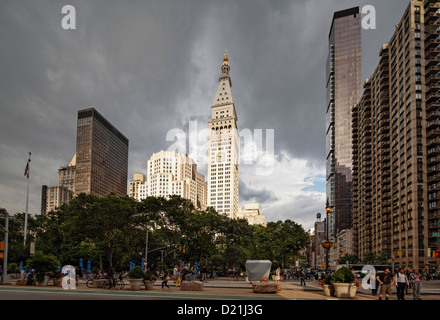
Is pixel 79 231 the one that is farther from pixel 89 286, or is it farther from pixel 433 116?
pixel 433 116

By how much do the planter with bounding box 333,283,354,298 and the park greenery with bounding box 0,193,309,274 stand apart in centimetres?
3899

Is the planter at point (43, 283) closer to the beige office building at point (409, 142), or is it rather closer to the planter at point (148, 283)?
the planter at point (148, 283)

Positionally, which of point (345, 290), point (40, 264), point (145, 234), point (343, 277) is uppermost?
point (343, 277)

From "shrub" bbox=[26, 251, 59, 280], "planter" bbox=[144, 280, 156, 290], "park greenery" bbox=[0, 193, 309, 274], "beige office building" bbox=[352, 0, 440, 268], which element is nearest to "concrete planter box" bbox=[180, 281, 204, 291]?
"planter" bbox=[144, 280, 156, 290]

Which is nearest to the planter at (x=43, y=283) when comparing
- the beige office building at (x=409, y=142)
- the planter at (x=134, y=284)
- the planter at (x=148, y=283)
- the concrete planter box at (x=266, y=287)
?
the planter at (x=134, y=284)

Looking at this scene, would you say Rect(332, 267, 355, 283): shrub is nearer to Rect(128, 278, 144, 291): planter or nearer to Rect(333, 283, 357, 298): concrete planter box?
Rect(333, 283, 357, 298): concrete planter box

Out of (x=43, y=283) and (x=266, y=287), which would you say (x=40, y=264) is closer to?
(x=43, y=283)

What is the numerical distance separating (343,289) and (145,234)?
183 ft

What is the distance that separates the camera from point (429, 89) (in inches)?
3642

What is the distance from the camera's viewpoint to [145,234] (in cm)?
7431

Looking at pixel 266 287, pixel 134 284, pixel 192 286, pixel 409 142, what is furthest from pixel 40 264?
pixel 409 142

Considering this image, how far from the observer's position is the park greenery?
65188mm
